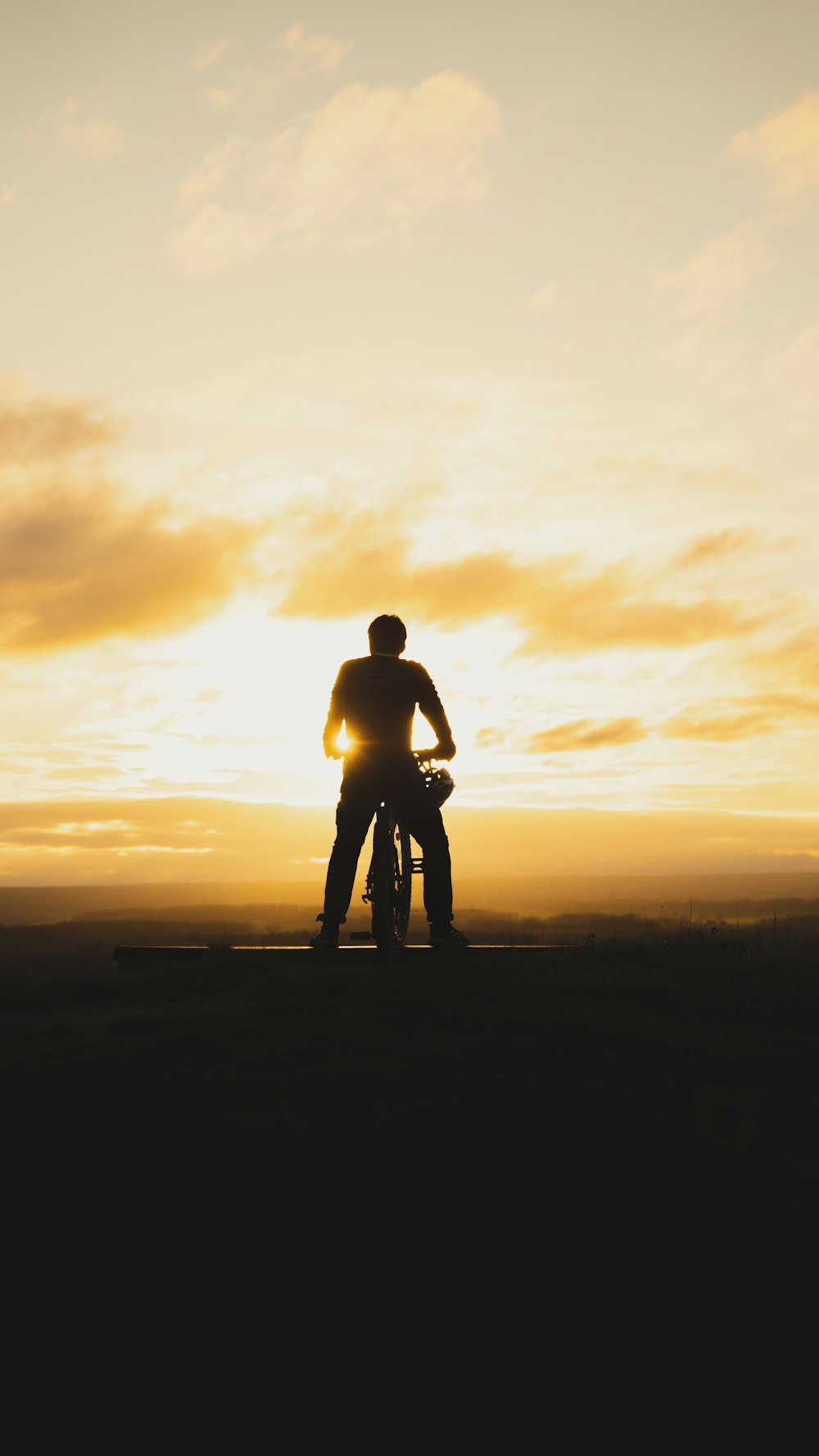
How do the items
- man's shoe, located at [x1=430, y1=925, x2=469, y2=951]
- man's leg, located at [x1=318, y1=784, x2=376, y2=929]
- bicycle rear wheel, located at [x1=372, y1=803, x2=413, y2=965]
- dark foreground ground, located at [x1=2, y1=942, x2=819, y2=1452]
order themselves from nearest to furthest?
dark foreground ground, located at [x1=2, y1=942, x2=819, y2=1452] < bicycle rear wheel, located at [x1=372, y1=803, x2=413, y2=965] < man's leg, located at [x1=318, y1=784, x2=376, y2=929] < man's shoe, located at [x1=430, y1=925, x2=469, y2=951]

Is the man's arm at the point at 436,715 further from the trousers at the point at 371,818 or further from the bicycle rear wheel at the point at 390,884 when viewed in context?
the bicycle rear wheel at the point at 390,884

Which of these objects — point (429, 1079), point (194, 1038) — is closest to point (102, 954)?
point (194, 1038)

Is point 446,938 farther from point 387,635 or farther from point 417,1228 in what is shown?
point 417,1228

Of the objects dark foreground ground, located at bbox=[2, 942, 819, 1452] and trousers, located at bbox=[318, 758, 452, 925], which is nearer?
dark foreground ground, located at bbox=[2, 942, 819, 1452]

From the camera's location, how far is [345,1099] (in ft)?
16.8

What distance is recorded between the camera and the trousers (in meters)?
9.98

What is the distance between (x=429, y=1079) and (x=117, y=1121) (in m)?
1.40

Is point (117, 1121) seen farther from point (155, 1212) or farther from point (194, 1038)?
point (194, 1038)

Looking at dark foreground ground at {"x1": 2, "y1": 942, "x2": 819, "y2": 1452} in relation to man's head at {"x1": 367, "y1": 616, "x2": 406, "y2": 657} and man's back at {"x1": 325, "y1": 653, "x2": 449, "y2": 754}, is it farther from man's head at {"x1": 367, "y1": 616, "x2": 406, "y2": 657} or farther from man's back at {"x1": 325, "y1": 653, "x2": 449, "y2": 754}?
man's head at {"x1": 367, "y1": 616, "x2": 406, "y2": 657}

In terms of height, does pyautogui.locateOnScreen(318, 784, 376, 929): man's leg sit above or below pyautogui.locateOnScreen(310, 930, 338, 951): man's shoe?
above

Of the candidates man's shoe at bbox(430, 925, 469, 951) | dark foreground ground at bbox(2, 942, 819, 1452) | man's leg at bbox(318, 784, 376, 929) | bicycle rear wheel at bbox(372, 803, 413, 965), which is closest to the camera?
dark foreground ground at bbox(2, 942, 819, 1452)

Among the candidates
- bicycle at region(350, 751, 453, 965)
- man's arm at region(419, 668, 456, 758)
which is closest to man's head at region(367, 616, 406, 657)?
man's arm at region(419, 668, 456, 758)

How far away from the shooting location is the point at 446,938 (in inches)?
406

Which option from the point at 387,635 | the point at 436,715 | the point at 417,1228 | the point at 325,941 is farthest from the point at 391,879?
the point at 417,1228
